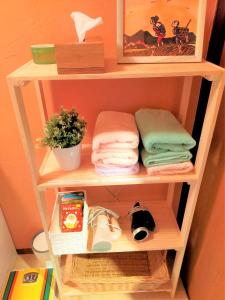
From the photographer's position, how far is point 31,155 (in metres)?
0.77

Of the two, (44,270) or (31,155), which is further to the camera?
(44,270)

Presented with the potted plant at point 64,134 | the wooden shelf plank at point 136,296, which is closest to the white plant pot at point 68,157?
the potted plant at point 64,134

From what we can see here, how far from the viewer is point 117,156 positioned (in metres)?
0.80

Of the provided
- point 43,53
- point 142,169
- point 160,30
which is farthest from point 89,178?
point 160,30

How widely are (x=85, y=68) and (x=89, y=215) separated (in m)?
0.67

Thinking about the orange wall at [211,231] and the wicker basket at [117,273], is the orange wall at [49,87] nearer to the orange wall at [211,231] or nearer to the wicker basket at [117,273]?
the orange wall at [211,231]

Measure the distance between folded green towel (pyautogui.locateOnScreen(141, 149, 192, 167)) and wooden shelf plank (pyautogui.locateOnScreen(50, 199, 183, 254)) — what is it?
0.42m

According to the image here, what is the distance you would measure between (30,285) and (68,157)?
885 millimetres

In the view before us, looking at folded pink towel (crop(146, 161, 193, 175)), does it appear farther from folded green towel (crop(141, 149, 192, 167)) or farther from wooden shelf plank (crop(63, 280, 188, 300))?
wooden shelf plank (crop(63, 280, 188, 300))

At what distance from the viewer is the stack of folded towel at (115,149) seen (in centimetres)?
79

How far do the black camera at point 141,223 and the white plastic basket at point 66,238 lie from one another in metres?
0.22

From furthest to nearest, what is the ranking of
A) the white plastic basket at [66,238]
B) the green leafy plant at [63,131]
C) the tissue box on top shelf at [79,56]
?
1. the white plastic basket at [66,238]
2. the green leafy plant at [63,131]
3. the tissue box on top shelf at [79,56]

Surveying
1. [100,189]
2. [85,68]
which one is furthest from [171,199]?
[85,68]

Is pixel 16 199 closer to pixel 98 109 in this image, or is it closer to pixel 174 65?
pixel 98 109
